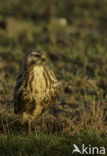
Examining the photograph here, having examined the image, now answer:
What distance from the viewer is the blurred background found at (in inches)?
334

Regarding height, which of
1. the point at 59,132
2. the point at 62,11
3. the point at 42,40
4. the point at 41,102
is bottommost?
the point at 59,132

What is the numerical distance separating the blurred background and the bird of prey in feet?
2.48

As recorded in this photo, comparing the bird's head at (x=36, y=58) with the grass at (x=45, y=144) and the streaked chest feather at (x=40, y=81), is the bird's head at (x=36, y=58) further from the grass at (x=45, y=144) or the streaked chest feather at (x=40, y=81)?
the grass at (x=45, y=144)

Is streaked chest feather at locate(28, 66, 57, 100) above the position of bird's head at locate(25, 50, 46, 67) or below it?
below

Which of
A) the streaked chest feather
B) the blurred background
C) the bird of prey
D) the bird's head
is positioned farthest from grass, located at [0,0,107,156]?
the bird's head

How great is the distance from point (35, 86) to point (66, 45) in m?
8.48

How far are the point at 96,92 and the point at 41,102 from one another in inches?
123

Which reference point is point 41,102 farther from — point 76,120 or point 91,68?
point 91,68

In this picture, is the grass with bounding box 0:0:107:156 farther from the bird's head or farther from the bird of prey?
the bird's head

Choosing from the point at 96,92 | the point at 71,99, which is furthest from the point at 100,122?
the point at 96,92

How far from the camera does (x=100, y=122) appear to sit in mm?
6004

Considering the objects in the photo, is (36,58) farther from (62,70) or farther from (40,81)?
(62,70)

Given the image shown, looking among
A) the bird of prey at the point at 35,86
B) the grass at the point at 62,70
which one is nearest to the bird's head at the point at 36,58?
the bird of prey at the point at 35,86

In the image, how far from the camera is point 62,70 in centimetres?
1066
